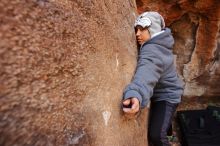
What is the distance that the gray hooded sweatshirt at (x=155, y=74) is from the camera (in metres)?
1.12

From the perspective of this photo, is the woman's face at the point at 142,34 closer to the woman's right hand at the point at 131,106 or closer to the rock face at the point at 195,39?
the woman's right hand at the point at 131,106

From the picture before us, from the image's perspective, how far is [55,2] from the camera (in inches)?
31.0

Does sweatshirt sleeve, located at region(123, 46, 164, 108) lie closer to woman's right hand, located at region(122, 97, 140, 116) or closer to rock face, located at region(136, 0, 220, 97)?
woman's right hand, located at region(122, 97, 140, 116)

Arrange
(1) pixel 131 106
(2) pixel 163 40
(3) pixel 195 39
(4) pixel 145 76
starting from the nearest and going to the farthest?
(1) pixel 131 106 → (4) pixel 145 76 → (2) pixel 163 40 → (3) pixel 195 39

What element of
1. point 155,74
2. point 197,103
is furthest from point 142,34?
point 197,103

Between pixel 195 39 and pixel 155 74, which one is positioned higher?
pixel 155 74

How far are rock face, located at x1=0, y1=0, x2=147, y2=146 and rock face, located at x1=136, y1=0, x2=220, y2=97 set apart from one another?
7.03ft

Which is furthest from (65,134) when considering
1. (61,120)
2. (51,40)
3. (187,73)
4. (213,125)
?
(187,73)

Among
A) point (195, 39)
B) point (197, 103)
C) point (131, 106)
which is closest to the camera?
point (131, 106)

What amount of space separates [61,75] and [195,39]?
2.94 metres

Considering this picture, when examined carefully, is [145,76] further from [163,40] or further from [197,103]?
[197,103]

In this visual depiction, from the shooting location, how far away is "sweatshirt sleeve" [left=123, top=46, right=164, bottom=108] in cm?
110

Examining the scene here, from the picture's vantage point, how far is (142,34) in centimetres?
141

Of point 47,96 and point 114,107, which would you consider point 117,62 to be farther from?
point 47,96
